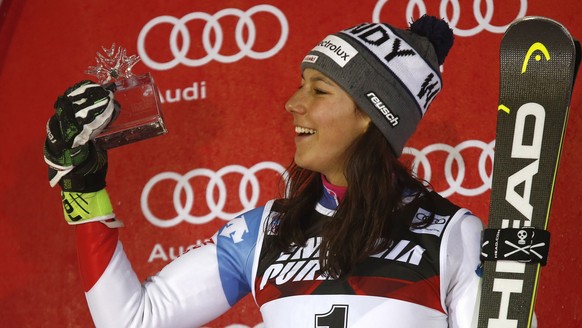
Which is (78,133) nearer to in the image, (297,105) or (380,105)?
(297,105)

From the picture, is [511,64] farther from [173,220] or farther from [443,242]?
[173,220]

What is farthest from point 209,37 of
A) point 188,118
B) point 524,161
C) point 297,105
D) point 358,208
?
point 524,161

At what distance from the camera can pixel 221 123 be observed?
2.81 metres

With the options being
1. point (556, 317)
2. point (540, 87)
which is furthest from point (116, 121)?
point (556, 317)

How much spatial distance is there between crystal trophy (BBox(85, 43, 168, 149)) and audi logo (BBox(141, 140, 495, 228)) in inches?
25.3

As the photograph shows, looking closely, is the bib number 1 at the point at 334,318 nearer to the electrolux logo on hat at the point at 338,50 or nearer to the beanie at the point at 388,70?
the beanie at the point at 388,70

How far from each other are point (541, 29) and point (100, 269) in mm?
1013

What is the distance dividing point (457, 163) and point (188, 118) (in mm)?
Result: 756

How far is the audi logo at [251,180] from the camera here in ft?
8.50

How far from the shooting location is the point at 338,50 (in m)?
2.09

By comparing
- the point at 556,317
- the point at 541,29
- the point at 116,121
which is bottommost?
the point at 556,317

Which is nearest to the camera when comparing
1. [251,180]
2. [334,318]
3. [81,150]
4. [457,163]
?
[334,318]

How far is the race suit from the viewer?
6.28 feet

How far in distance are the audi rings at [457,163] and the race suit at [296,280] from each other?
0.56m
